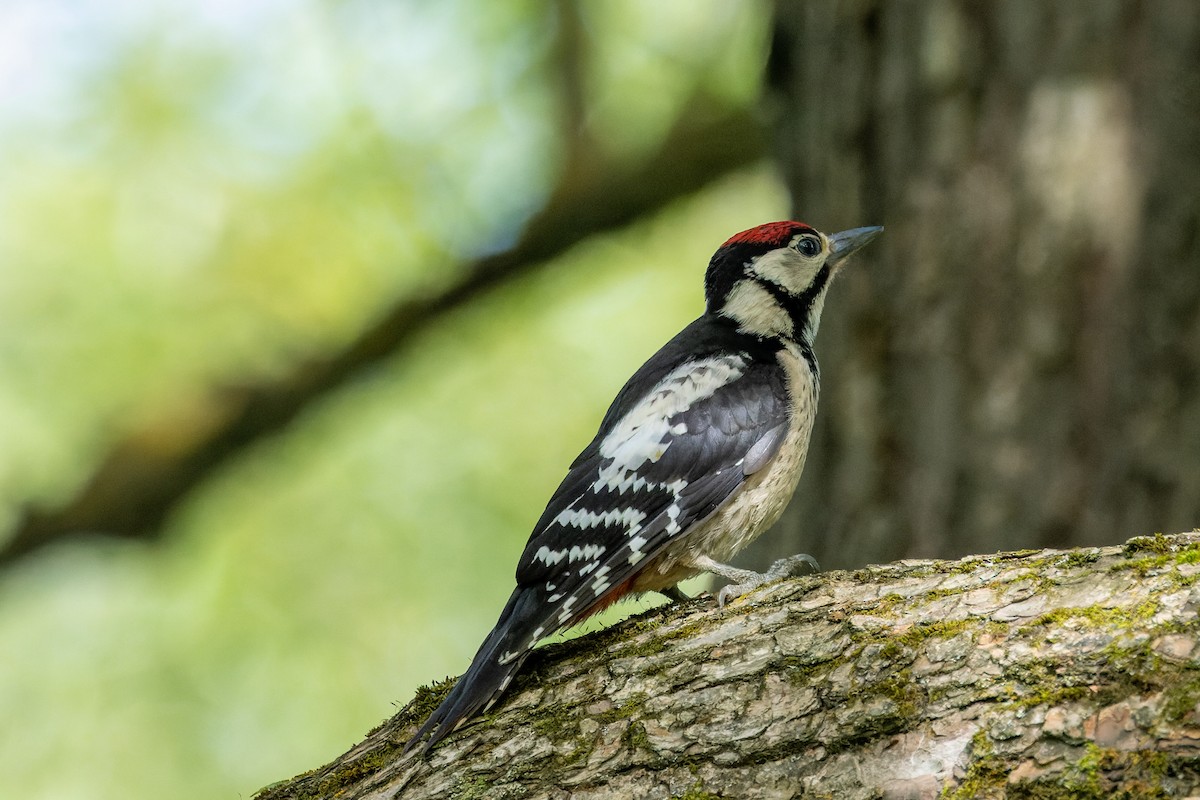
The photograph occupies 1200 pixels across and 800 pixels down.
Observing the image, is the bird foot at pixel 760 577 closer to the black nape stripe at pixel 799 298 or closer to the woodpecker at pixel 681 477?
the woodpecker at pixel 681 477

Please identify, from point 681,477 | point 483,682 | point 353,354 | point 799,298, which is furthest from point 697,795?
point 353,354

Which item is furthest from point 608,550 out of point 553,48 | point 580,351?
point 580,351

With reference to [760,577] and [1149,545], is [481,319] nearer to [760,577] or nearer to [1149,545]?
[760,577]

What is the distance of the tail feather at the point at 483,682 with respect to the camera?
289 cm

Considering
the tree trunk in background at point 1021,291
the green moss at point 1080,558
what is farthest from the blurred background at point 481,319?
the green moss at point 1080,558

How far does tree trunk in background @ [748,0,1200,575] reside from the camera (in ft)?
13.6

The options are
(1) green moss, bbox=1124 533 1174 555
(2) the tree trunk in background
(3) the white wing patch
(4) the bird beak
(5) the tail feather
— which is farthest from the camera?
(4) the bird beak

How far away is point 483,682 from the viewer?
9.64ft

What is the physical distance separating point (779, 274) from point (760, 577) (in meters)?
1.43

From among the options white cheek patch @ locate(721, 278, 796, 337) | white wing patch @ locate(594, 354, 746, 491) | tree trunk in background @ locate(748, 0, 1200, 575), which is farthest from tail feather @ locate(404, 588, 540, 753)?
tree trunk in background @ locate(748, 0, 1200, 575)

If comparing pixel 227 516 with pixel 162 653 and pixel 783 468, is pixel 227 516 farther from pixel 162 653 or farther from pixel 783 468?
pixel 783 468

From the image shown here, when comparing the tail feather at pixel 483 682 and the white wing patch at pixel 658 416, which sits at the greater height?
the white wing patch at pixel 658 416

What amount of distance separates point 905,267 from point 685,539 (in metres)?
1.53

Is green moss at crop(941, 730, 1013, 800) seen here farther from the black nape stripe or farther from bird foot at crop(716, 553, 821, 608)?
the black nape stripe
